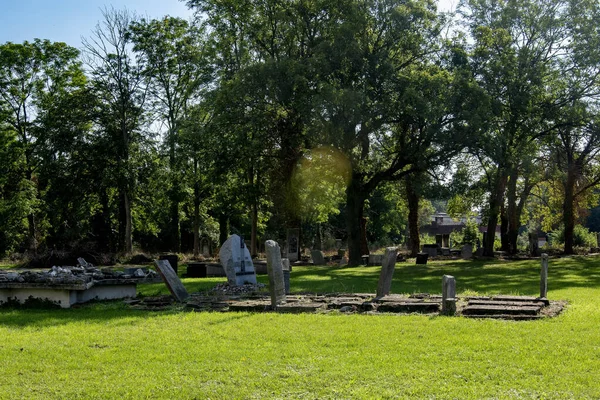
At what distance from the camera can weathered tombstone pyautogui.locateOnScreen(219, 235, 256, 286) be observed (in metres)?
17.9

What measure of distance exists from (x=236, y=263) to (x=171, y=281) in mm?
3975

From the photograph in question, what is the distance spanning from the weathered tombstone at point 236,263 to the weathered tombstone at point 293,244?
15.8 m

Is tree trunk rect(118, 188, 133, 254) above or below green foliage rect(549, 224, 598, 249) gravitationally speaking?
above

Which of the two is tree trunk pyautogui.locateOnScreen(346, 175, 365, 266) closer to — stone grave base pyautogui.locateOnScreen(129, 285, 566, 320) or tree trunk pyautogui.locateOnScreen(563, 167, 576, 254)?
tree trunk pyautogui.locateOnScreen(563, 167, 576, 254)

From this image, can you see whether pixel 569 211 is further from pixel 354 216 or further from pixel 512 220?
pixel 354 216

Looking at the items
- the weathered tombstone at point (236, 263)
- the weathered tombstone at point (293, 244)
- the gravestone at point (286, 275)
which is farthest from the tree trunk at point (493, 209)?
→ the gravestone at point (286, 275)

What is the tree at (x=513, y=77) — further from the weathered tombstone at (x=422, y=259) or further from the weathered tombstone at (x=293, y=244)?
the weathered tombstone at (x=293, y=244)

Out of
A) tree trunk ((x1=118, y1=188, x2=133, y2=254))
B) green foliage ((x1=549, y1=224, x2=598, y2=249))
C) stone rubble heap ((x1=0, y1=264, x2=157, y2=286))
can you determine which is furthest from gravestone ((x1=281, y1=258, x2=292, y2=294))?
green foliage ((x1=549, y1=224, x2=598, y2=249))

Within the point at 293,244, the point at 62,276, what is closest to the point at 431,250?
the point at 293,244

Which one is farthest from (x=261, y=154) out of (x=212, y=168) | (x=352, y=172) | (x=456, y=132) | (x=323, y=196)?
(x=456, y=132)

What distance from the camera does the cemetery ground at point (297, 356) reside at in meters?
6.34

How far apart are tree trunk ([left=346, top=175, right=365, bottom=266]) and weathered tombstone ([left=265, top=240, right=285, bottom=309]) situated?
57.3 ft

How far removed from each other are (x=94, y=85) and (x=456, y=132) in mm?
23527

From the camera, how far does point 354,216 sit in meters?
30.8
